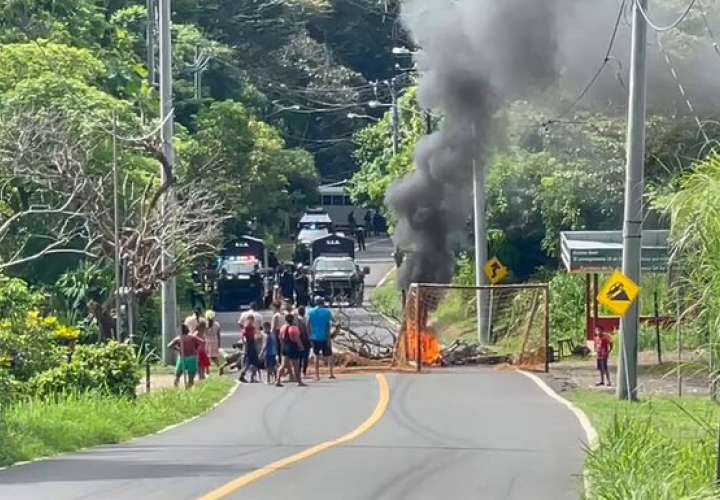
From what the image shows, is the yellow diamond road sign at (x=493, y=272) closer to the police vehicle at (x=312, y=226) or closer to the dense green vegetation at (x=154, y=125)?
the dense green vegetation at (x=154, y=125)

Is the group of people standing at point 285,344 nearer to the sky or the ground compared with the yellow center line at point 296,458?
nearer to the sky

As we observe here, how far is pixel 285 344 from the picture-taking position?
102 ft

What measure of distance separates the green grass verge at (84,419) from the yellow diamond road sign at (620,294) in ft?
22.5

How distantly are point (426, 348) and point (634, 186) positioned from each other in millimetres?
10395

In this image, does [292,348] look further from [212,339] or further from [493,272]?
[493,272]

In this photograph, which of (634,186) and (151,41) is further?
(151,41)

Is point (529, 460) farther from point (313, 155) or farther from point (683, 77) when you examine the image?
point (313, 155)

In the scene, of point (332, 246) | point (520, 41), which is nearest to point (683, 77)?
point (520, 41)

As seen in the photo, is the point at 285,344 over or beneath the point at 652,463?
over

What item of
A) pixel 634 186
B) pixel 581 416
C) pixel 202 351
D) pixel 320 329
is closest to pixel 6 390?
pixel 581 416

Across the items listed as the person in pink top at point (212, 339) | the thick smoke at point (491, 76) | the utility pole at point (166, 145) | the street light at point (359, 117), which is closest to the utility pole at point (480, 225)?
the thick smoke at point (491, 76)

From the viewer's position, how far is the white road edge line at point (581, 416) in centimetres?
1577

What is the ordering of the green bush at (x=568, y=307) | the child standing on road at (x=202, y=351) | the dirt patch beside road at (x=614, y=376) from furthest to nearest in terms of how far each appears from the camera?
the green bush at (x=568, y=307)
the child standing on road at (x=202, y=351)
the dirt patch beside road at (x=614, y=376)

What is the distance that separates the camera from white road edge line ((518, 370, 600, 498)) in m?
15.8
